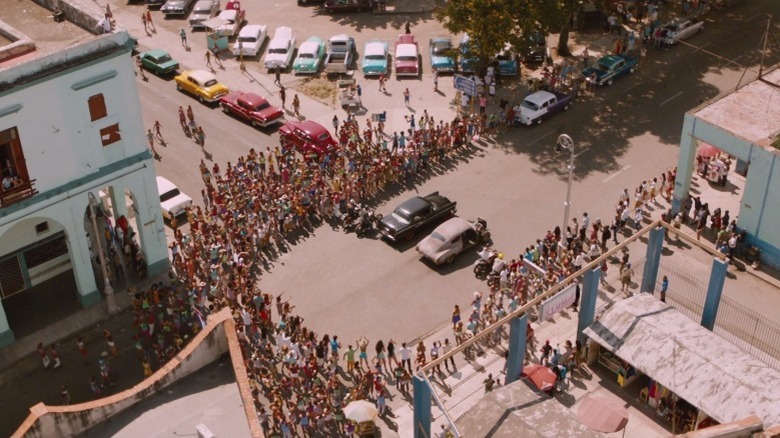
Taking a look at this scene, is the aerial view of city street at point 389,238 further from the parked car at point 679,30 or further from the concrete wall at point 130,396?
the parked car at point 679,30

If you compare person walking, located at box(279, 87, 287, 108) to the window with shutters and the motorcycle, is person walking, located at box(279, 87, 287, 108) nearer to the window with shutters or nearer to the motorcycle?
the motorcycle

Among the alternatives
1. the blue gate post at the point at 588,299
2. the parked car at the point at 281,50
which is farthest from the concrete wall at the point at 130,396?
the parked car at the point at 281,50

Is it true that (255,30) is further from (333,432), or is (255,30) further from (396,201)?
(333,432)

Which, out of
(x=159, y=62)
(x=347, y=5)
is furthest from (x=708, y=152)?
(x=159, y=62)

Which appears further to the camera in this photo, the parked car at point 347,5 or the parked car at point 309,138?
the parked car at point 347,5

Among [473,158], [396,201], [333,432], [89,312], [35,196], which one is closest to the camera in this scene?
[333,432]

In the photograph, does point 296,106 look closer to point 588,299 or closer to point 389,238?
point 389,238

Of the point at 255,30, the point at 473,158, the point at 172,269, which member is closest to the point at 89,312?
the point at 172,269
